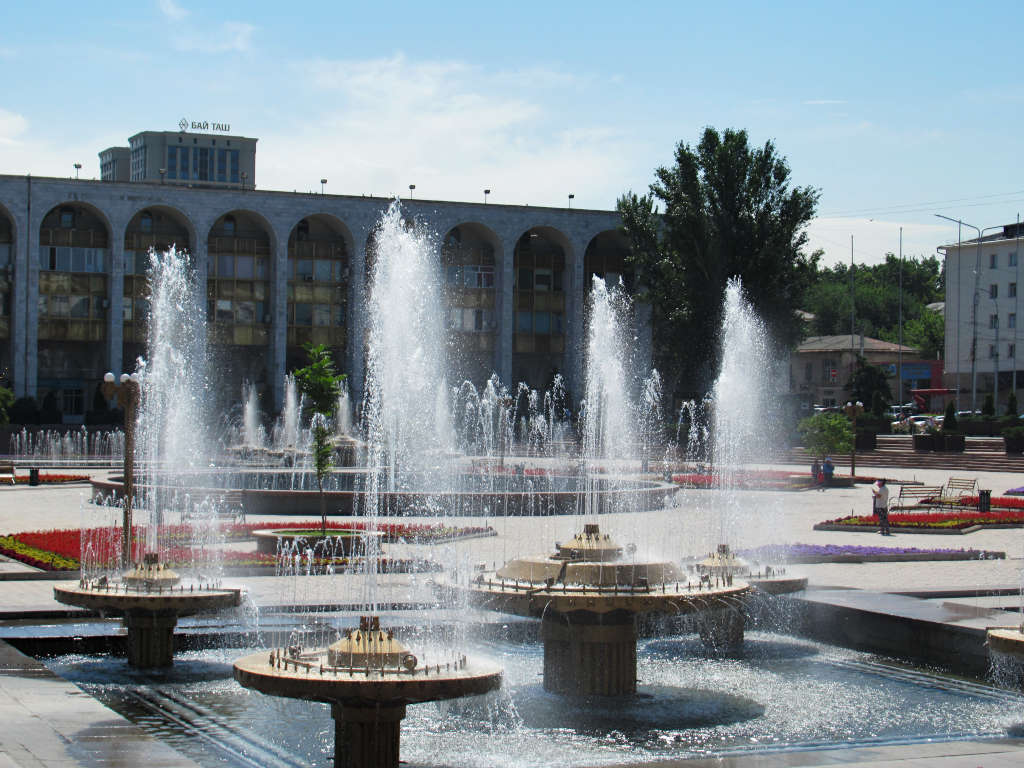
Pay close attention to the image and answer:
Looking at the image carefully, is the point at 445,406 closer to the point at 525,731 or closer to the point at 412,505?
the point at 412,505

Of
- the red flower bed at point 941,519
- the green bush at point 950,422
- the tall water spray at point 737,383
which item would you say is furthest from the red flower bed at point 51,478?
the green bush at point 950,422

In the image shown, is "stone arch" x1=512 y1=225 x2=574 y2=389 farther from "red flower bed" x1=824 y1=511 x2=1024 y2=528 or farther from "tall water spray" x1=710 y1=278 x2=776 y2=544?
"red flower bed" x1=824 y1=511 x2=1024 y2=528

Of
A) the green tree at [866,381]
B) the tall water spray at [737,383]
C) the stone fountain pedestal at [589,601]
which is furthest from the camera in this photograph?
the green tree at [866,381]

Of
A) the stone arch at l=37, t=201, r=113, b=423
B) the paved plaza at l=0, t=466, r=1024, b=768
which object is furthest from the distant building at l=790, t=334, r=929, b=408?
the paved plaza at l=0, t=466, r=1024, b=768

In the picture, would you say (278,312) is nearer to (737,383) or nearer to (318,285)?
(318,285)

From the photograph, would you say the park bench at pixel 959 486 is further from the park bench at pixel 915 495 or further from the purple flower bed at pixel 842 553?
the purple flower bed at pixel 842 553

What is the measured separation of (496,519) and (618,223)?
33017 millimetres

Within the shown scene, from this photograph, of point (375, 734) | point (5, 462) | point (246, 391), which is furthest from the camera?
point (246, 391)

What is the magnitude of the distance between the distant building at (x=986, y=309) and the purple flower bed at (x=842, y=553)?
45537 millimetres

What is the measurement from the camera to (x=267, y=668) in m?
7.14

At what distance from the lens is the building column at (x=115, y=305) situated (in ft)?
159

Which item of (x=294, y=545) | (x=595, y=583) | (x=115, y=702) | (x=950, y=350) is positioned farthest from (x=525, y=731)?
(x=950, y=350)

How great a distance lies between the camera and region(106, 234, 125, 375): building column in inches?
1912

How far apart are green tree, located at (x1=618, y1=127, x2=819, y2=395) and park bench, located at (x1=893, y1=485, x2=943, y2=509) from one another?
49.4 feet
